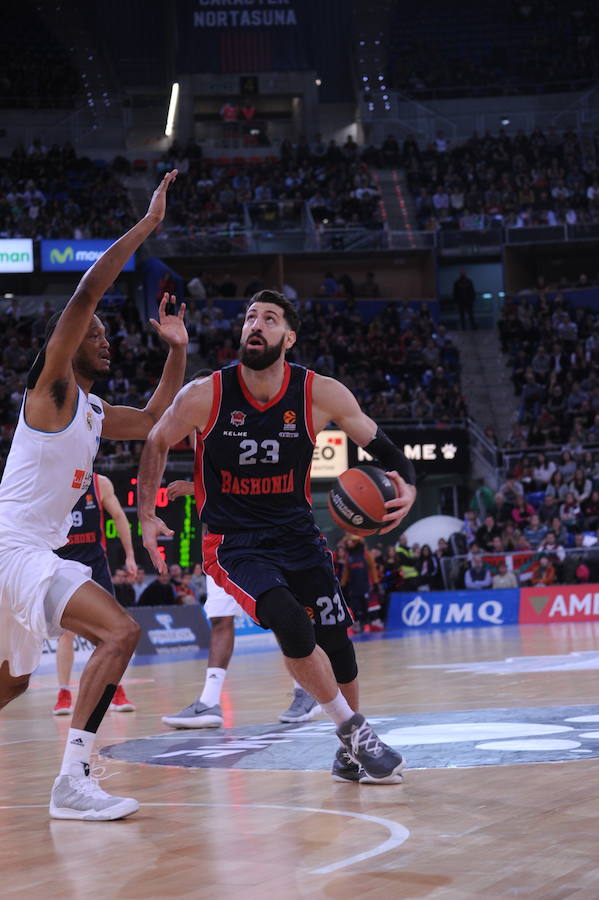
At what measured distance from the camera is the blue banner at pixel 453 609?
22094 mm

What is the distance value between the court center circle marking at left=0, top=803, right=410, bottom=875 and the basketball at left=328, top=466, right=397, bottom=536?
1552 mm

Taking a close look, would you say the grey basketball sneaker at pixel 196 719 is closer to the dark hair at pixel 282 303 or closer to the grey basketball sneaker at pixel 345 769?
the grey basketball sneaker at pixel 345 769

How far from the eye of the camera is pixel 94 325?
210 inches

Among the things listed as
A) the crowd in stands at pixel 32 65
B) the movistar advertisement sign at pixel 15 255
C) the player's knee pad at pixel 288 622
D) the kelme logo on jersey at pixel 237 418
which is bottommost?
the player's knee pad at pixel 288 622

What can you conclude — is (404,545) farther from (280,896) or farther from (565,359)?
(280,896)

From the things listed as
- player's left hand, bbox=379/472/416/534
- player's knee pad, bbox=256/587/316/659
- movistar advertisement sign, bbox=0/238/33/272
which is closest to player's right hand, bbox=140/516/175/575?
player's knee pad, bbox=256/587/316/659

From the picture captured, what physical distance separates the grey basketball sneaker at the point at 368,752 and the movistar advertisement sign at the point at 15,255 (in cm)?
2865

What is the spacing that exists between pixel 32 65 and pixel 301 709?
36.2 meters

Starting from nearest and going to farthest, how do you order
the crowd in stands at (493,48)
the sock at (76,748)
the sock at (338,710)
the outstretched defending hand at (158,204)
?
the sock at (76,748), the outstretched defending hand at (158,204), the sock at (338,710), the crowd in stands at (493,48)

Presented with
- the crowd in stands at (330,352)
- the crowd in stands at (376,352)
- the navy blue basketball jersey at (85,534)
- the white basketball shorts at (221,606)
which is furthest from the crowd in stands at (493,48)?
the white basketball shorts at (221,606)

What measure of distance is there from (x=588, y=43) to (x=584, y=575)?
81.5 ft

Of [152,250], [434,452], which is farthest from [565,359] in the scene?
[152,250]

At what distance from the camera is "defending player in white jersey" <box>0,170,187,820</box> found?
16.0 feet

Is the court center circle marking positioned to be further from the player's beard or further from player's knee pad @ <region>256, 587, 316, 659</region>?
the player's beard
